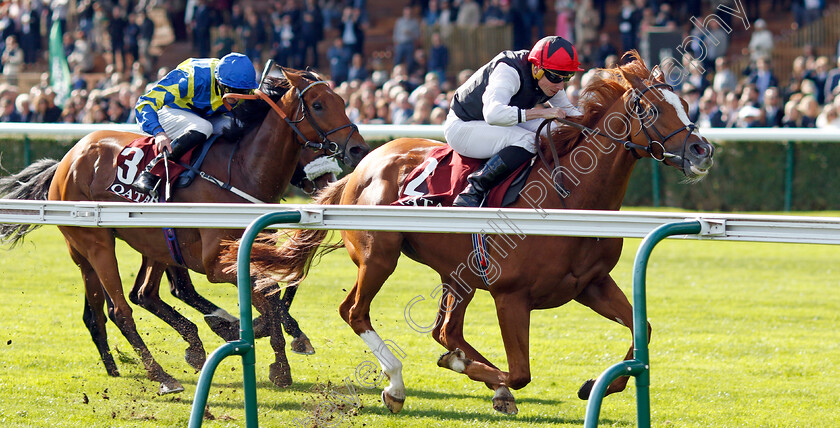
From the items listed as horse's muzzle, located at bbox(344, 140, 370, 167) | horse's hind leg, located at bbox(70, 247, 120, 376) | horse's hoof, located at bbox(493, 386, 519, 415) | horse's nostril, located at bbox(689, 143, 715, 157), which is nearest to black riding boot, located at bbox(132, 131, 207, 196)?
horse's hind leg, located at bbox(70, 247, 120, 376)

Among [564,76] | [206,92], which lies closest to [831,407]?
[564,76]

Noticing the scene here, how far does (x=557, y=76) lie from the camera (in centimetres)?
459

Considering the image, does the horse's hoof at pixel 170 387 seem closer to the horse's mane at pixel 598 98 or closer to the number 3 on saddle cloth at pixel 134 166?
the number 3 on saddle cloth at pixel 134 166

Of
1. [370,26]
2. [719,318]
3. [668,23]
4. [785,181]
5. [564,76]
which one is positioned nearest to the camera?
[564,76]

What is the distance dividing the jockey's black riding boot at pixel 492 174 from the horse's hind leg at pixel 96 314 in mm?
2118

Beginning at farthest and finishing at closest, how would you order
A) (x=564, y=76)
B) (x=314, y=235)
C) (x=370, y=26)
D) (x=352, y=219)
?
(x=370, y=26)
(x=314, y=235)
(x=564, y=76)
(x=352, y=219)

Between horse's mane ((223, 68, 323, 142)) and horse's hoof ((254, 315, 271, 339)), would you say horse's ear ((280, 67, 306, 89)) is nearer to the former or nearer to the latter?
horse's mane ((223, 68, 323, 142))

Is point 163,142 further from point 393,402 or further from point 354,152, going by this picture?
point 393,402

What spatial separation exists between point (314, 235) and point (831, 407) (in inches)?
99.4

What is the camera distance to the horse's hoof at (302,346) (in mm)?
5488

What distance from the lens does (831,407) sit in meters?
4.81

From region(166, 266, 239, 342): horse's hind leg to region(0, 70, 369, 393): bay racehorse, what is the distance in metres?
0.22

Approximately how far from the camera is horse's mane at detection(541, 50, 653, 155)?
4504 mm

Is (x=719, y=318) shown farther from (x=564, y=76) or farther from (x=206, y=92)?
(x=206, y=92)
